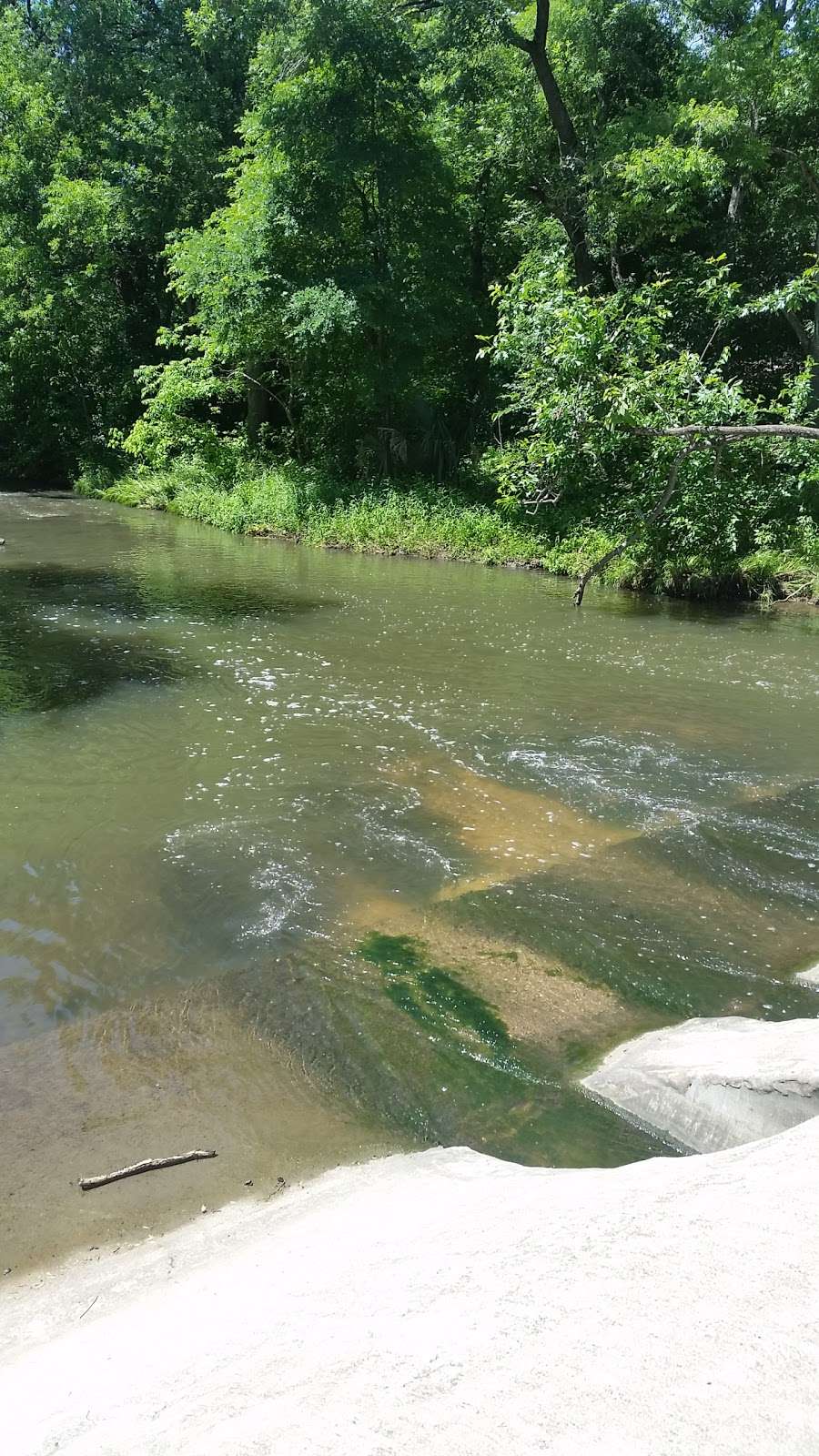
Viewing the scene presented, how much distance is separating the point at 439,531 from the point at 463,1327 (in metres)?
18.3

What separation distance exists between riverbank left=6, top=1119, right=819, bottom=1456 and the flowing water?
1.79ft

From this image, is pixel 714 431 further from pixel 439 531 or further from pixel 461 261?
pixel 461 261

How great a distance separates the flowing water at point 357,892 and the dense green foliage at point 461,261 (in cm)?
421

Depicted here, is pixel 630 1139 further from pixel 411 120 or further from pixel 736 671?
pixel 411 120

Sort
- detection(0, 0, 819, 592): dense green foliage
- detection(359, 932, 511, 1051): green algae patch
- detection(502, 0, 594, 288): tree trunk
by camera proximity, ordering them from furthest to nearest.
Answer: detection(502, 0, 594, 288): tree trunk, detection(0, 0, 819, 592): dense green foliage, detection(359, 932, 511, 1051): green algae patch

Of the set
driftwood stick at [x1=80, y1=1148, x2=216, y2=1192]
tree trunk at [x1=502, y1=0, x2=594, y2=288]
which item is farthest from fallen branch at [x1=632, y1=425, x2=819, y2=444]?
driftwood stick at [x1=80, y1=1148, x2=216, y2=1192]

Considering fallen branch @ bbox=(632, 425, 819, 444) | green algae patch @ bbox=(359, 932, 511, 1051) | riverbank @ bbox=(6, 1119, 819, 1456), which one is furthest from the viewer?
fallen branch @ bbox=(632, 425, 819, 444)

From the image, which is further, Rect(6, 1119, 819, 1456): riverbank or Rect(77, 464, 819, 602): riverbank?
Rect(77, 464, 819, 602): riverbank

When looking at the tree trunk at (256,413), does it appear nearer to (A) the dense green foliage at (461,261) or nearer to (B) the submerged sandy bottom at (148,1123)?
(A) the dense green foliage at (461,261)

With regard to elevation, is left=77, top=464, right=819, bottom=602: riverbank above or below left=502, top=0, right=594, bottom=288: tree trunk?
below

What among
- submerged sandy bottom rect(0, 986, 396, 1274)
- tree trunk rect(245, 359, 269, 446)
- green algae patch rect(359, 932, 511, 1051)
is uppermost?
tree trunk rect(245, 359, 269, 446)

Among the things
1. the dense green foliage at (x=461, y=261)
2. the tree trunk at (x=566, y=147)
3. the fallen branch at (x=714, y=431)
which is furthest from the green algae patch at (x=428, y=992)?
the tree trunk at (x=566, y=147)

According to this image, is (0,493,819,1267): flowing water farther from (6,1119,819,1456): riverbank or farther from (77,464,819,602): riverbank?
(77,464,819,602): riverbank

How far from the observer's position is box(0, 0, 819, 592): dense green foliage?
14.5 m
